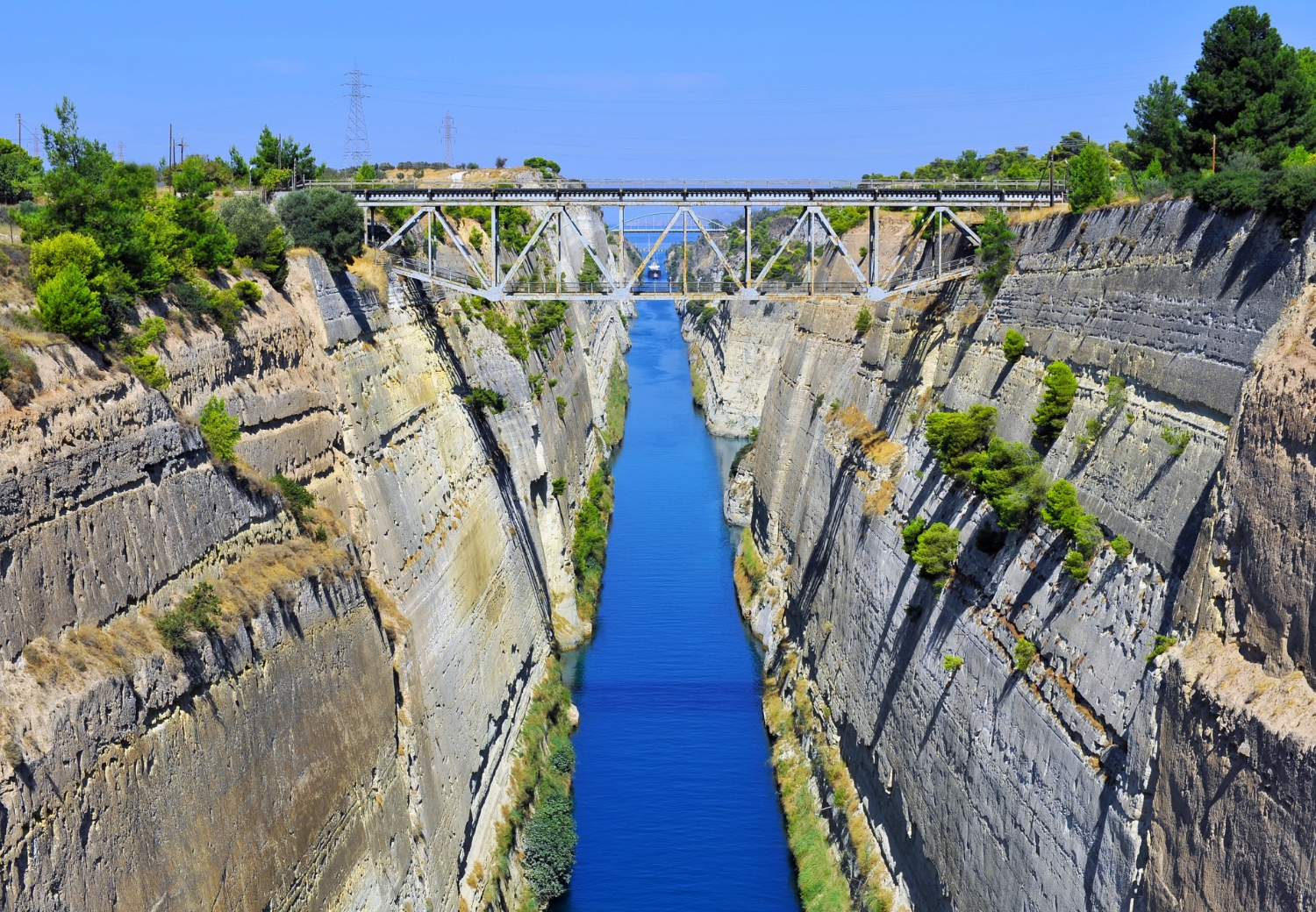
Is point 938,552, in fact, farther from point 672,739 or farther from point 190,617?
point 190,617

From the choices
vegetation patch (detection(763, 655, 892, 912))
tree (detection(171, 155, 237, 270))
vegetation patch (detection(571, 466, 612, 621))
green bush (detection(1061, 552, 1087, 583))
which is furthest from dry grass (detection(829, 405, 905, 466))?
tree (detection(171, 155, 237, 270))

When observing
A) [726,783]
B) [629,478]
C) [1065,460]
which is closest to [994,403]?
[1065,460]

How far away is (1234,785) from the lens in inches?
521

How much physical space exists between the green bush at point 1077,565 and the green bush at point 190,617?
11.8 meters

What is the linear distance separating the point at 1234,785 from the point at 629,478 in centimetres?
5208

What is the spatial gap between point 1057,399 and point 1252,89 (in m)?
8.18

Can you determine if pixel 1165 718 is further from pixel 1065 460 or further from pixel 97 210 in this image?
pixel 97 210

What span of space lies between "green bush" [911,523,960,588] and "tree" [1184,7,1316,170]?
8.93 metres

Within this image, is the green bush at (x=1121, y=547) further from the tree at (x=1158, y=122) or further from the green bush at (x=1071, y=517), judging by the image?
the tree at (x=1158, y=122)

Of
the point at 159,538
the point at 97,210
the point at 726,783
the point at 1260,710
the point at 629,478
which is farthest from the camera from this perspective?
the point at 629,478

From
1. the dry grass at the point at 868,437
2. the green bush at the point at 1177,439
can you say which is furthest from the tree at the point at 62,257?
the dry grass at the point at 868,437

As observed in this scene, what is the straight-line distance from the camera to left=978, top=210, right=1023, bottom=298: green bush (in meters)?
29.5

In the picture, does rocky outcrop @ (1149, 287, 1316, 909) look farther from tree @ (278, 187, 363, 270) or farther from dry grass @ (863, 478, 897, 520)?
tree @ (278, 187, 363, 270)

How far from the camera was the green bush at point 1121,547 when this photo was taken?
17609 mm
